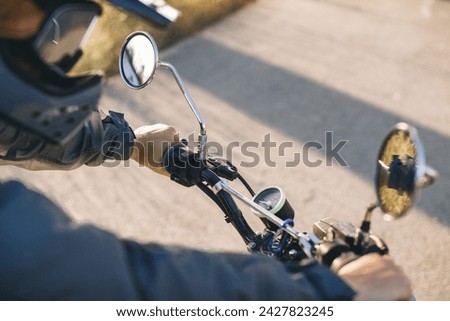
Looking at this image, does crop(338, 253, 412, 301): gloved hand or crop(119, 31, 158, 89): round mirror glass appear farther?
crop(119, 31, 158, 89): round mirror glass

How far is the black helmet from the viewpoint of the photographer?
1263 mm

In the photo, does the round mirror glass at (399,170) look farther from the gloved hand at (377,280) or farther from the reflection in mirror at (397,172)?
the gloved hand at (377,280)

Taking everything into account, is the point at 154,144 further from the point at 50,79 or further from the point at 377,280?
the point at 377,280

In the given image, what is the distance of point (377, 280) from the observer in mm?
1371

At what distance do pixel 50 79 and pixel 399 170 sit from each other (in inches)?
32.5

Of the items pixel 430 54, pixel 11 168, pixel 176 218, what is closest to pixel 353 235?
pixel 176 218

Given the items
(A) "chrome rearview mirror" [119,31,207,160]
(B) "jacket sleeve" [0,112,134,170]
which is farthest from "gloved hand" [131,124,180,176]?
(A) "chrome rearview mirror" [119,31,207,160]

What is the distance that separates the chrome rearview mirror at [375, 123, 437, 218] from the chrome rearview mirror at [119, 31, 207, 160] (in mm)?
619

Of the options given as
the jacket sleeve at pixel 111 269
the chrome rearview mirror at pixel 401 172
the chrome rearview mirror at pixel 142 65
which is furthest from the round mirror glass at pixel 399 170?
the chrome rearview mirror at pixel 142 65

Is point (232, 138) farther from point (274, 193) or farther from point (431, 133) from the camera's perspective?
point (274, 193)

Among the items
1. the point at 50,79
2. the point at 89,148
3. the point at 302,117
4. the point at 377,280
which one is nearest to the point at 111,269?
the point at 50,79

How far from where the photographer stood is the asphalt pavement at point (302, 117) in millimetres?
3557

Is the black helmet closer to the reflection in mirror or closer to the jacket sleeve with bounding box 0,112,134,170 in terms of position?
the jacket sleeve with bounding box 0,112,134,170

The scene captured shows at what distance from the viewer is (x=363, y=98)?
479 centimetres
